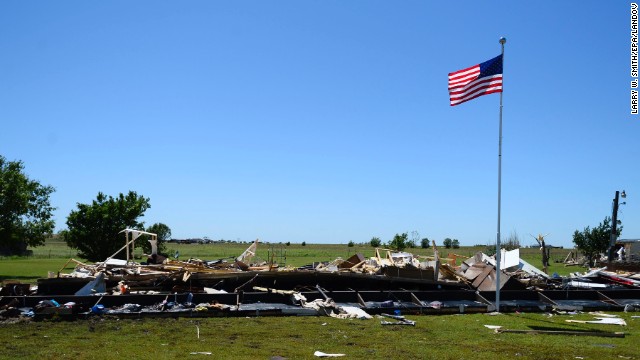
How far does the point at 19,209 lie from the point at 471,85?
3032 centimetres

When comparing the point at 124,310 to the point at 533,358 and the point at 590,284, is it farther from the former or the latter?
the point at 590,284

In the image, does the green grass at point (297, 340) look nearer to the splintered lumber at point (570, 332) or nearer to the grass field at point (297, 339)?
the grass field at point (297, 339)

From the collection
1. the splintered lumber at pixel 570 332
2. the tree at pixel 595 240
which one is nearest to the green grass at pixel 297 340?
the splintered lumber at pixel 570 332

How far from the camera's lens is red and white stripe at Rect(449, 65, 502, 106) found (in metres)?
17.1

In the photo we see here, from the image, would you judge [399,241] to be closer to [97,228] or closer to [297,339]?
[97,228]

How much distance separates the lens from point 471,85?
1722 cm

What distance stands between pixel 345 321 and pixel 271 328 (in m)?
2.25

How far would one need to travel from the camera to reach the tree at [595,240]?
57594 mm

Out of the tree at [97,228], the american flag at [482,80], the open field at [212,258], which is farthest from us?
the tree at [97,228]

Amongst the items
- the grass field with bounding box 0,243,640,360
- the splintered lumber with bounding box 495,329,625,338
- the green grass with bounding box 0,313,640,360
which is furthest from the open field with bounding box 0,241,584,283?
the splintered lumber with bounding box 495,329,625,338

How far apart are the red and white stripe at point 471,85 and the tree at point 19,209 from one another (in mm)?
29310

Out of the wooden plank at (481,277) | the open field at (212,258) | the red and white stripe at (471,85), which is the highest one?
the red and white stripe at (471,85)

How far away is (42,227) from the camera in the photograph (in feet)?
124

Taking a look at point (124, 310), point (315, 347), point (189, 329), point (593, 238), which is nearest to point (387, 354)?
point (315, 347)
